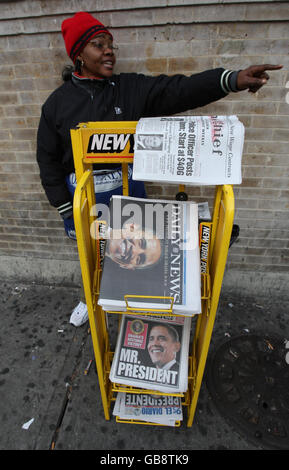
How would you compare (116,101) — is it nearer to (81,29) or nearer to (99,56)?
(99,56)

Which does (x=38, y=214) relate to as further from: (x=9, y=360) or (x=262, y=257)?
(x=262, y=257)

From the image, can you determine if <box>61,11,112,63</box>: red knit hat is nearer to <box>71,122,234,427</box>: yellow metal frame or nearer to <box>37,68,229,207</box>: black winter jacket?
<box>37,68,229,207</box>: black winter jacket

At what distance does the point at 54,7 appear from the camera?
187 cm

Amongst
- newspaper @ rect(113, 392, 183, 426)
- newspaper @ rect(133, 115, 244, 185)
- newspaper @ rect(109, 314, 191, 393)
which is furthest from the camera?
newspaper @ rect(113, 392, 183, 426)

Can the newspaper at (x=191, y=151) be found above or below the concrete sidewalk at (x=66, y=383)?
above

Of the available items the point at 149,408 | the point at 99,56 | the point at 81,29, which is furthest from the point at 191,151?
the point at 149,408

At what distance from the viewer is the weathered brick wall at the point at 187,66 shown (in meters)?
1.80

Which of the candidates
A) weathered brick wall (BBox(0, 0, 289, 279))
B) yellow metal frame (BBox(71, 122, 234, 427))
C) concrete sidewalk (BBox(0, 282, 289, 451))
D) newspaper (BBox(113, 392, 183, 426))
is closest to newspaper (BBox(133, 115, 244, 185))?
yellow metal frame (BBox(71, 122, 234, 427))

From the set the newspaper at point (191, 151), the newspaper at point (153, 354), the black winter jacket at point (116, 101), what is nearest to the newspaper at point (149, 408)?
the newspaper at point (153, 354)

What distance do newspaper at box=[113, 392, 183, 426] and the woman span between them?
1.31 m

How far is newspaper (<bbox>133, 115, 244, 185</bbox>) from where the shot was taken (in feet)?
3.65

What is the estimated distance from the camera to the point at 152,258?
1.25 metres

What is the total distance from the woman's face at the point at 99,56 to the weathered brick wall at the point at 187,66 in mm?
347

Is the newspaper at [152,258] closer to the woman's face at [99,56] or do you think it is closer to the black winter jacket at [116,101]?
the black winter jacket at [116,101]
